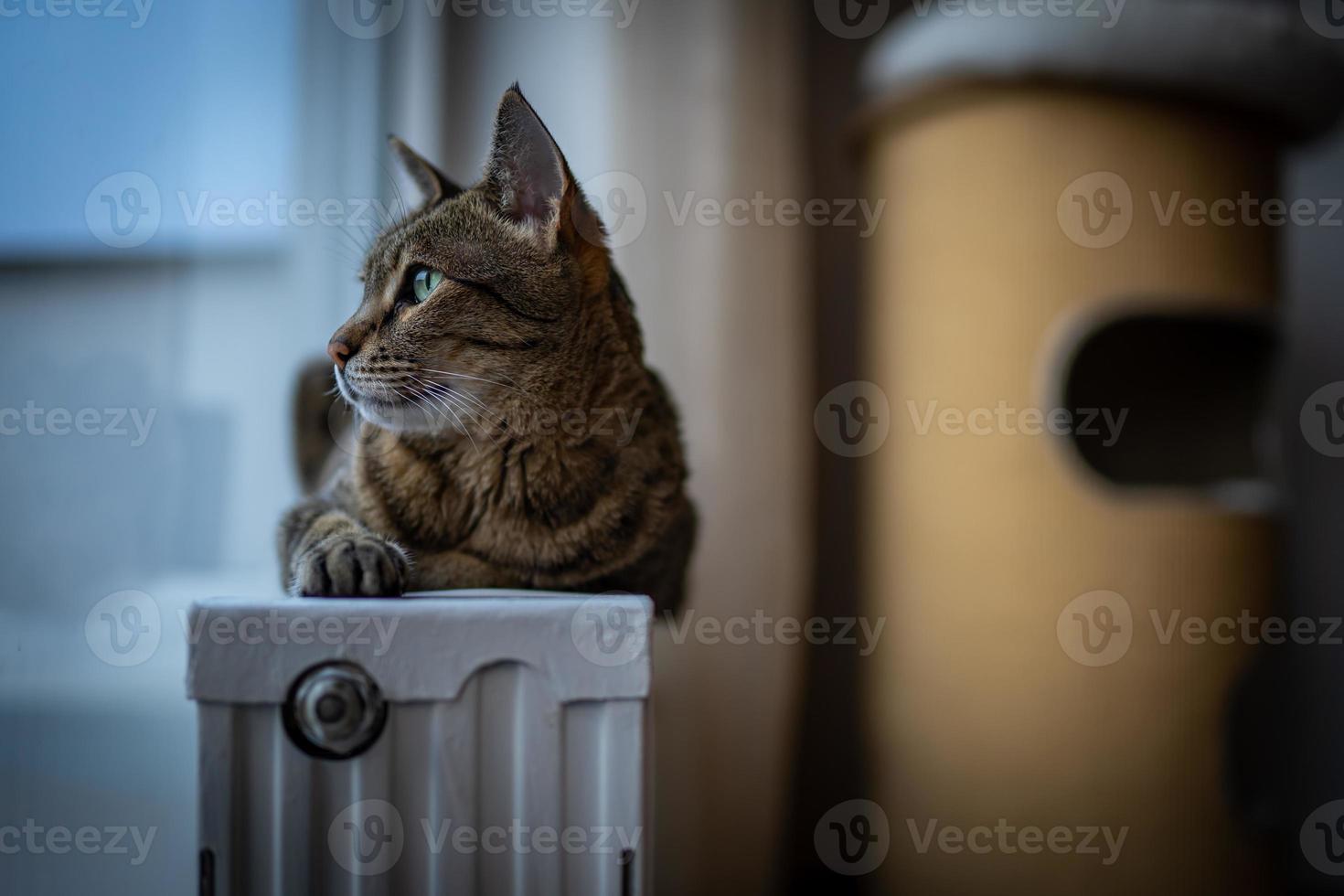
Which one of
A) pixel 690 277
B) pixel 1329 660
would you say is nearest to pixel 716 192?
pixel 690 277

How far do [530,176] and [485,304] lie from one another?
0.12 m

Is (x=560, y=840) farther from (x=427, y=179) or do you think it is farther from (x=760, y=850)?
(x=760, y=850)

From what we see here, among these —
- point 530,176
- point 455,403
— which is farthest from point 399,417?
point 530,176

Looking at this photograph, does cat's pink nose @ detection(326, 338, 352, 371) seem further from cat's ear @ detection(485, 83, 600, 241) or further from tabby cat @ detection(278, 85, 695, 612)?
cat's ear @ detection(485, 83, 600, 241)

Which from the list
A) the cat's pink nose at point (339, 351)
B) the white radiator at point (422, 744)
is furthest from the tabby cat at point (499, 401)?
the white radiator at point (422, 744)

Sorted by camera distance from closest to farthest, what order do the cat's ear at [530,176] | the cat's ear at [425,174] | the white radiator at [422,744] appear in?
the white radiator at [422,744] < the cat's ear at [530,176] < the cat's ear at [425,174]

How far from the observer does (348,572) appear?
0.64 m

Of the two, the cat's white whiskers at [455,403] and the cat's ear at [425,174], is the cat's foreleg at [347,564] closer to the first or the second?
the cat's white whiskers at [455,403]

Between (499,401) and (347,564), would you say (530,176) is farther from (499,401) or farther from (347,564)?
(347,564)

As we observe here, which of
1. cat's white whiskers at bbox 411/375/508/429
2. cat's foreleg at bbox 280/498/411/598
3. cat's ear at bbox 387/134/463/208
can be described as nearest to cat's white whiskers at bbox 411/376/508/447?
cat's white whiskers at bbox 411/375/508/429

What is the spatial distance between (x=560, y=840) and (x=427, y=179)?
636 mm

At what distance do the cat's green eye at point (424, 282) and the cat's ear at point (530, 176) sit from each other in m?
0.08

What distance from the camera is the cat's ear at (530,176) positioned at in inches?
27.1

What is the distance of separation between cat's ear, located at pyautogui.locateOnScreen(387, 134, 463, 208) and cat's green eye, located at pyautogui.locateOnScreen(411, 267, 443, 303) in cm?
13
